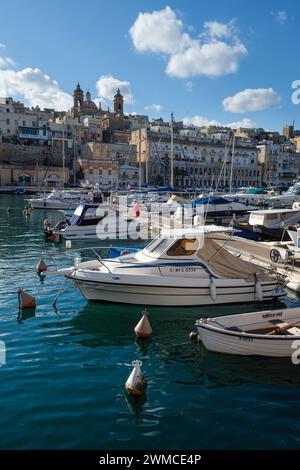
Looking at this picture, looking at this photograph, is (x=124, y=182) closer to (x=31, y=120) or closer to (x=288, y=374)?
(x=31, y=120)

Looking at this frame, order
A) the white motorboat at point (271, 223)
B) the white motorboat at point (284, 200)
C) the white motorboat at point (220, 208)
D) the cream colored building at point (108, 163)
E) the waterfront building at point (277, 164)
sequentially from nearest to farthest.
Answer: the white motorboat at point (271, 223) → the white motorboat at point (220, 208) → the white motorboat at point (284, 200) → the cream colored building at point (108, 163) → the waterfront building at point (277, 164)

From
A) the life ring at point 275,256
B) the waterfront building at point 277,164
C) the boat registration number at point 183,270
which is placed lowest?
the life ring at point 275,256

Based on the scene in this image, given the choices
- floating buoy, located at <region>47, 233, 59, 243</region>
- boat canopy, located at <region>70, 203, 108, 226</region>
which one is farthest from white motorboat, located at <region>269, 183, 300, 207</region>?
floating buoy, located at <region>47, 233, 59, 243</region>

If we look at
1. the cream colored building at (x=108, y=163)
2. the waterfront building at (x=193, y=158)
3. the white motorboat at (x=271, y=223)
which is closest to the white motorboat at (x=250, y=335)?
the white motorboat at (x=271, y=223)

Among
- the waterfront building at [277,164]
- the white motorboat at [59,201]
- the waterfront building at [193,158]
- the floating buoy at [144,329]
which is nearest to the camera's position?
the floating buoy at [144,329]

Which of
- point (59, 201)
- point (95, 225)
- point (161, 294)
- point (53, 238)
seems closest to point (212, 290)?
point (161, 294)

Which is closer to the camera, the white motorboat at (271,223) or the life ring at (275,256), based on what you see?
the life ring at (275,256)

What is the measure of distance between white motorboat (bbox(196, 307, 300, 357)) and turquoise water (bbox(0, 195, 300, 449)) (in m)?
0.31

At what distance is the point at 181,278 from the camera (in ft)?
45.8

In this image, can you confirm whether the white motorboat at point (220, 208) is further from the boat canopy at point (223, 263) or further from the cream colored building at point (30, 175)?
the cream colored building at point (30, 175)

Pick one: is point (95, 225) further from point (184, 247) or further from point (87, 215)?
point (184, 247)

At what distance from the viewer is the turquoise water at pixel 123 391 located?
24.2 ft

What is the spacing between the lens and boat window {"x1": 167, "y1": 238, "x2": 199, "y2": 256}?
1439 cm

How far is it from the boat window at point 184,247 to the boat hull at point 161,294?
1.31 m
